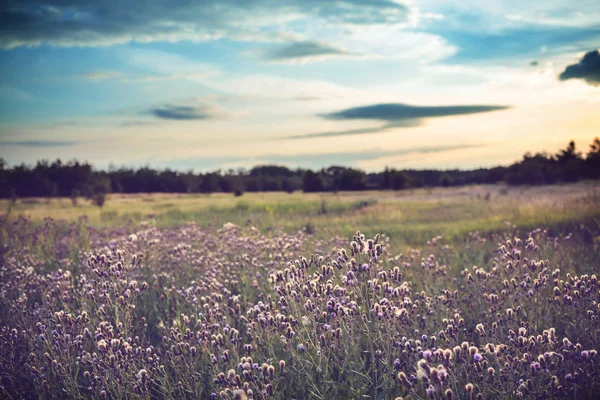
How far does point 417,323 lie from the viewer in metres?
4.41

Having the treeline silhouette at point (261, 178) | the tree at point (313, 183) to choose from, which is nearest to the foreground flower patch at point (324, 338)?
the treeline silhouette at point (261, 178)

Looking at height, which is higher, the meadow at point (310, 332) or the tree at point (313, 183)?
the tree at point (313, 183)

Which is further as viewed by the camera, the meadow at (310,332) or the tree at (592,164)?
the tree at (592,164)

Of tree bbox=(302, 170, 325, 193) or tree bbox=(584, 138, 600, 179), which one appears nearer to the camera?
tree bbox=(584, 138, 600, 179)

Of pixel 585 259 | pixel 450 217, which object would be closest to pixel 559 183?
pixel 450 217

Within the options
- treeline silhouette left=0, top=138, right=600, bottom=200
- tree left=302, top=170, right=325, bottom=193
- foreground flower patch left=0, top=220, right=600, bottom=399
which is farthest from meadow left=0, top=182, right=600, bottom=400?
tree left=302, top=170, right=325, bottom=193

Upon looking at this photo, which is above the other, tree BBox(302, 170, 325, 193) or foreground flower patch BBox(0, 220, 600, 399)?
tree BBox(302, 170, 325, 193)

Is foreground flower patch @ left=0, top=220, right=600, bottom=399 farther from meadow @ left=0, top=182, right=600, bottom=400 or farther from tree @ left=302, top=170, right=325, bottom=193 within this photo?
tree @ left=302, top=170, right=325, bottom=193

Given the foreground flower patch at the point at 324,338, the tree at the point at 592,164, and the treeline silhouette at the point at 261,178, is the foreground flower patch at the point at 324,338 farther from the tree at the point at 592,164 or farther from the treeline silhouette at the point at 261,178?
the tree at the point at 592,164

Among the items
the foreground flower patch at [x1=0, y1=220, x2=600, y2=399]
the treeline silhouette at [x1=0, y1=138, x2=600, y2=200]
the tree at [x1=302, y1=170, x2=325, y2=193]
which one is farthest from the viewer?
the tree at [x1=302, y1=170, x2=325, y2=193]

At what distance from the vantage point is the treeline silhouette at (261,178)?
36.2 metres

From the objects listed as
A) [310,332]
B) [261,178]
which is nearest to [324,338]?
[310,332]

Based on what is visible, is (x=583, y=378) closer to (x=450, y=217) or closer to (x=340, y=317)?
(x=340, y=317)

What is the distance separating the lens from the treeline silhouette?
3619 cm
